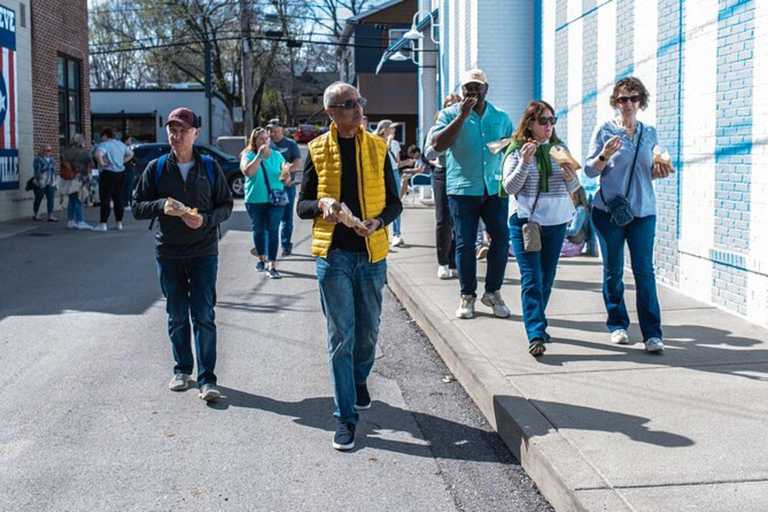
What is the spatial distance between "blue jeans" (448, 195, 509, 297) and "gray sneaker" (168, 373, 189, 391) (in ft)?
8.39

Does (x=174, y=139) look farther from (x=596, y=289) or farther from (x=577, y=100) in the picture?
(x=577, y=100)

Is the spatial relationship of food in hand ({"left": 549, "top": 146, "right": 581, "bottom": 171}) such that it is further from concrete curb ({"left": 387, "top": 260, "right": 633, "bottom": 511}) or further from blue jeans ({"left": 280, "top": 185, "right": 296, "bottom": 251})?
blue jeans ({"left": 280, "top": 185, "right": 296, "bottom": 251})

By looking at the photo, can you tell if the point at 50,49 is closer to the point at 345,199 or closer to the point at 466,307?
the point at 466,307

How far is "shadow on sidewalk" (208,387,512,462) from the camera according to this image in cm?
521

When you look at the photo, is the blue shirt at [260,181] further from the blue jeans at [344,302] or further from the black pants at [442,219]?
the blue jeans at [344,302]

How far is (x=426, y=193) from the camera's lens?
25.0 meters

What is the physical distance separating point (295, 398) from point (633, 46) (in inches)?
231

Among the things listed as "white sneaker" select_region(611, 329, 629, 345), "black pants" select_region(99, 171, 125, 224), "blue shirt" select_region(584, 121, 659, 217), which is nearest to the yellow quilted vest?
"blue shirt" select_region(584, 121, 659, 217)

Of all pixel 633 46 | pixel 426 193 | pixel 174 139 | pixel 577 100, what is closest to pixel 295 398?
pixel 174 139

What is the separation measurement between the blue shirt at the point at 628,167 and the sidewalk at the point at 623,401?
1.07 m

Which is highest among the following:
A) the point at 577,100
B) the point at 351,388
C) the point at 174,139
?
the point at 577,100

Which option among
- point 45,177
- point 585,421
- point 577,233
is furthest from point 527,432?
point 45,177

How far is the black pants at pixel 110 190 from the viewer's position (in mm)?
17250

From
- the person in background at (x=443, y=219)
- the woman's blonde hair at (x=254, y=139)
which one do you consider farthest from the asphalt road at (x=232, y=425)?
the woman's blonde hair at (x=254, y=139)
